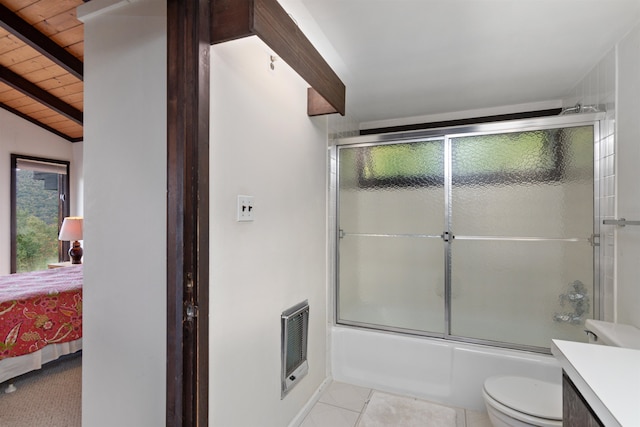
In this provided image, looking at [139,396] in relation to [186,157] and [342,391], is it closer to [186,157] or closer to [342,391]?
[186,157]

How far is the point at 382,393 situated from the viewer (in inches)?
89.1

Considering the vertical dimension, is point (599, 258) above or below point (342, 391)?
above

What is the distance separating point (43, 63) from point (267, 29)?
311 cm

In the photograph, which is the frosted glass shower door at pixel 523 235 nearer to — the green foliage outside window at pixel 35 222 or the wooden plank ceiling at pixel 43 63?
the wooden plank ceiling at pixel 43 63

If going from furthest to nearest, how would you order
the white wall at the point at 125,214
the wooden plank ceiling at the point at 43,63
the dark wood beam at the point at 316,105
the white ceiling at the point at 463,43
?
1. the wooden plank ceiling at the point at 43,63
2. the dark wood beam at the point at 316,105
3. the white ceiling at the point at 463,43
4. the white wall at the point at 125,214

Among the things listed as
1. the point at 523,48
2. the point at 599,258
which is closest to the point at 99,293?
the point at 523,48

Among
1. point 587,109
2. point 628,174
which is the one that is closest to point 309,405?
point 628,174

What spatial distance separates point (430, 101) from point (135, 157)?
222 cm

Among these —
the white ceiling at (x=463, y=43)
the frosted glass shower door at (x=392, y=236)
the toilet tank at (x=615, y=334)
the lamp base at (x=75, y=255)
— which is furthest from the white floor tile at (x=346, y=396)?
the lamp base at (x=75, y=255)

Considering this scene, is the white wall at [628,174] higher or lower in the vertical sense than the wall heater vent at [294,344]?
higher

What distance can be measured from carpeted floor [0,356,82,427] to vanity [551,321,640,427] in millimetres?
2495

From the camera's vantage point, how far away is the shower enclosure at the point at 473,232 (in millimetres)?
2033

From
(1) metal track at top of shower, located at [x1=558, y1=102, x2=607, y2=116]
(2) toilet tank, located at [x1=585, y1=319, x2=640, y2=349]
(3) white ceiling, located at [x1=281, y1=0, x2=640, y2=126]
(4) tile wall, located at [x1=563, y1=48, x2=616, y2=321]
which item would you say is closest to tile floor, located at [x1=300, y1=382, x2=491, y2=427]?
(2) toilet tank, located at [x1=585, y1=319, x2=640, y2=349]

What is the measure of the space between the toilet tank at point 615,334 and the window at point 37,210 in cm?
563
